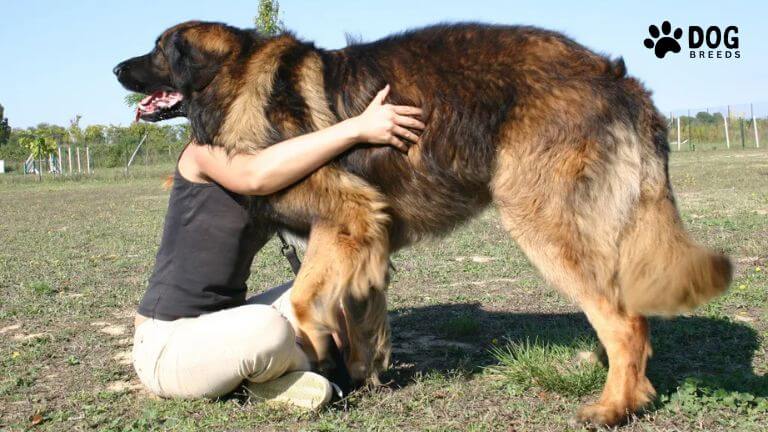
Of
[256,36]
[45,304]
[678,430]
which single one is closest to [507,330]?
[678,430]

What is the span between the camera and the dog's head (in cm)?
359

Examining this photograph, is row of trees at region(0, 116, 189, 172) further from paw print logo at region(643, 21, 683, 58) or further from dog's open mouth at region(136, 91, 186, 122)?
dog's open mouth at region(136, 91, 186, 122)

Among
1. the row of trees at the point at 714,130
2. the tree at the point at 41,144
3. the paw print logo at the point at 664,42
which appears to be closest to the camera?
the paw print logo at the point at 664,42

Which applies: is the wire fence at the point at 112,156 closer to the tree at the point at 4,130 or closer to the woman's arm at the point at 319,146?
the tree at the point at 4,130

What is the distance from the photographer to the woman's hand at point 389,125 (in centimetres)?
329

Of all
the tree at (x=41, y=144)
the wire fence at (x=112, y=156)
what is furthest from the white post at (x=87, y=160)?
the tree at (x=41, y=144)

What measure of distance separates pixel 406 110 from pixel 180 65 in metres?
1.20

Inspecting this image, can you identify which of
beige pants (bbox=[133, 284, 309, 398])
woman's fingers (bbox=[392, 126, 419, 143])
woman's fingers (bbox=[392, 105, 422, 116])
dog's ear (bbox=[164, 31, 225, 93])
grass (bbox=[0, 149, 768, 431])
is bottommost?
grass (bbox=[0, 149, 768, 431])

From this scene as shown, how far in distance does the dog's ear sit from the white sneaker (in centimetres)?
153

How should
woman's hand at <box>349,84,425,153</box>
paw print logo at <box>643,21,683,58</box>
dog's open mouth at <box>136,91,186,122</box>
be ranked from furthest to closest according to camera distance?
paw print logo at <box>643,21,683,58</box>
dog's open mouth at <box>136,91,186,122</box>
woman's hand at <box>349,84,425,153</box>

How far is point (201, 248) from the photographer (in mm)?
3668

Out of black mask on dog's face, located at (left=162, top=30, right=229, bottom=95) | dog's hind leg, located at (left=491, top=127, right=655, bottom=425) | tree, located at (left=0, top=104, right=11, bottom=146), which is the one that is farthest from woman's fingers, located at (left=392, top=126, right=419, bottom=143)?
tree, located at (left=0, top=104, right=11, bottom=146)

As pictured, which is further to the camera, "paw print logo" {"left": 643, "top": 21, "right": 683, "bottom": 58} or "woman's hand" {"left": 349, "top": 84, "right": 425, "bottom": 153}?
"paw print logo" {"left": 643, "top": 21, "right": 683, "bottom": 58}

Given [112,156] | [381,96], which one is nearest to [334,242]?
[381,96]
